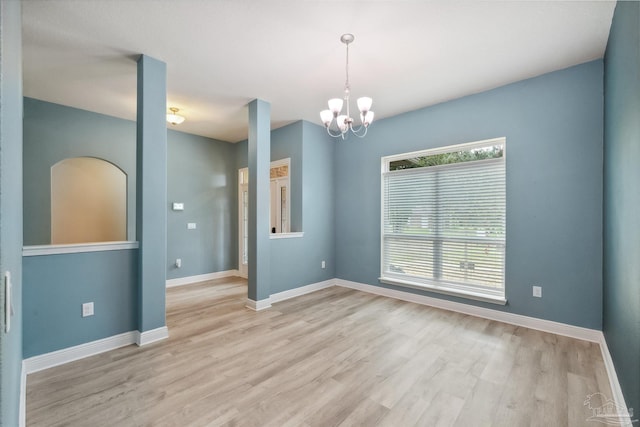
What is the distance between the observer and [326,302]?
13.6 feet

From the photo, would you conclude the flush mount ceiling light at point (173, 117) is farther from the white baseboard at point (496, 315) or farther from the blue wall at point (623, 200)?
the blue wall at point (623, 200)

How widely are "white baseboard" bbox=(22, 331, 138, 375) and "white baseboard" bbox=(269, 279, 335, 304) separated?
1770 millimetres

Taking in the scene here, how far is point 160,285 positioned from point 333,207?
3099mm

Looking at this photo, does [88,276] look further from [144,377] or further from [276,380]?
[276,380]

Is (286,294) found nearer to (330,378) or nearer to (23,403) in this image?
(330,378)

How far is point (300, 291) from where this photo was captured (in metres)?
4.57

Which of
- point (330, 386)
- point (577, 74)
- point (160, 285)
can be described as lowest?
point (330, 386)

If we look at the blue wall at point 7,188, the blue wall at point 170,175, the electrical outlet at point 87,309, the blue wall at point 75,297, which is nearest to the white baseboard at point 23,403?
the blue wall at point 75,297

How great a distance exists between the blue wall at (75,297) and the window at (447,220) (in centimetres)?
344

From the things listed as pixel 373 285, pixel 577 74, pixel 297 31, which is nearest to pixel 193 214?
pixel 373 285

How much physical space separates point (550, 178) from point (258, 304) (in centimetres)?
381

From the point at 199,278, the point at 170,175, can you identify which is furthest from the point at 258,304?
the point at 170,175

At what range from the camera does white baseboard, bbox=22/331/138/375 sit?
2326 millimetres

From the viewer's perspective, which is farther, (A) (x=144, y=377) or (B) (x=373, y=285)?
(B) (x=373, y=285)
